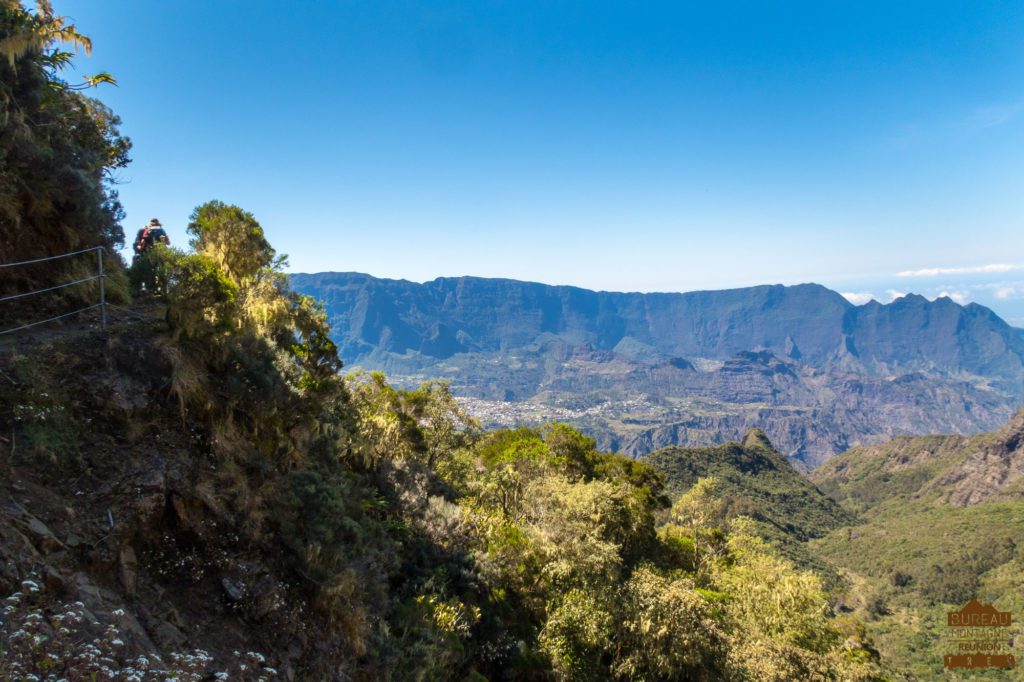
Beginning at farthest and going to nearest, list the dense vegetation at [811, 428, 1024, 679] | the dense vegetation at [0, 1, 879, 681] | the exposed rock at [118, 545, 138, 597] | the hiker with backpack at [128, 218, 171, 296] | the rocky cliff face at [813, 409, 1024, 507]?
1. the rocky cliff face at [813, 409, 1024, 507]
2. the dense vegetation at [811, 428, 1024, 679]
3. the hiker with backpack at [128, 218, 171, 296]
4. the dense vegetation at [0, 1, 879, 681]
5. the exposed rock at [118, 545, 138, 597]

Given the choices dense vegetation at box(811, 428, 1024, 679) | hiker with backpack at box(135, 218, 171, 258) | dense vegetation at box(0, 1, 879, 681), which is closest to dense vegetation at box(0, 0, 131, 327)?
dense vegetation at box(0, 1, 879, 681)

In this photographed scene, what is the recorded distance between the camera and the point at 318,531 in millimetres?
9805

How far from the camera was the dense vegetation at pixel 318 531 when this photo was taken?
24.8 ft

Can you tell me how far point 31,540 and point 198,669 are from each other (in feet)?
8.32

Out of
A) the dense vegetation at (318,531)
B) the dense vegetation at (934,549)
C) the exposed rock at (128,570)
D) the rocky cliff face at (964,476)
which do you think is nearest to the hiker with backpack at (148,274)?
the dense vegetation at (318,531)

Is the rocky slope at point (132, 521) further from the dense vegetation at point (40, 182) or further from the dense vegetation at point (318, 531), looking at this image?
the dense vegetation at point (40, 182)

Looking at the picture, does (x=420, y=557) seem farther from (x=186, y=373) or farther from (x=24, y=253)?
(x=24, y=253)

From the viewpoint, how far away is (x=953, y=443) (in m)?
200

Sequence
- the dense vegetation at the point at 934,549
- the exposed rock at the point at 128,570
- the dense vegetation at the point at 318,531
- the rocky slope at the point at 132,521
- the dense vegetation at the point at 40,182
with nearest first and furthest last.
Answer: the rocky slope at the point at 132,521 → the exposed rock at the point at 128,570 → the dense vegetation at the point at 318,531 → the dense vegetation at the point at 40,182 → the dense vegetation at the point at 934,549

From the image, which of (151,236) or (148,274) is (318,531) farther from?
(151,236)

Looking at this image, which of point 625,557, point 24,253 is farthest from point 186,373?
point 625,557

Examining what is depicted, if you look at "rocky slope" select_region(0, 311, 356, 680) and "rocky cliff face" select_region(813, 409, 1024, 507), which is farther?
"rocky cliff face" select_region(813, 409, 1024, 507)

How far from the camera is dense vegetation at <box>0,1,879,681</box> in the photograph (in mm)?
7562

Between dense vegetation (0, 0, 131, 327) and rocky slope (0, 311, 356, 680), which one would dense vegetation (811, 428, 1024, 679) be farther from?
dense vegetation (0, 0, 131, 327)
